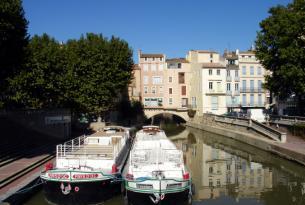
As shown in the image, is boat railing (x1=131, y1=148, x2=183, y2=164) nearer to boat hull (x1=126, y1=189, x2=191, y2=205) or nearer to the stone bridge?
boat hull (x1=126, y1=189, x2=191, y2=205)

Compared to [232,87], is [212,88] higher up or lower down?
lower down

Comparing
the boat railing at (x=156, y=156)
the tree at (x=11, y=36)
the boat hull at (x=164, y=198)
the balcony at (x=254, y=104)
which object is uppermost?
the tree at (x=11, y=36)

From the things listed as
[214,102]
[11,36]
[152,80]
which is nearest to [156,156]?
[11,36]

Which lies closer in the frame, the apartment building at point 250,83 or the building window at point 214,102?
the building window at point 214,102

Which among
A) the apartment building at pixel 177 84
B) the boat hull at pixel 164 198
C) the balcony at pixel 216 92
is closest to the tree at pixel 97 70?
the balcony at pixel 216 92

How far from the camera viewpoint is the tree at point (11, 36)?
23047 millimetres

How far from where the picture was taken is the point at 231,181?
23875 mm

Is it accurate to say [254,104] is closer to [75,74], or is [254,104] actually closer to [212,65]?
[212,65]

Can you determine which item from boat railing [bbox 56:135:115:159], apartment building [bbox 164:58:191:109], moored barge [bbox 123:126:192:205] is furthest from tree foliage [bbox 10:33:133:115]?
apartment building [bbox 164:58:191:109]

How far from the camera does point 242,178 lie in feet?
81.3

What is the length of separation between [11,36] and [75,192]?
12.3 m

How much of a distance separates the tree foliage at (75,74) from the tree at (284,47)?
18.4 meters

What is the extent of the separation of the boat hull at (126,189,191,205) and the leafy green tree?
20.8m

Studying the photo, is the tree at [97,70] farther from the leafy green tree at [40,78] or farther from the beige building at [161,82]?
the beige building at [161,82]
